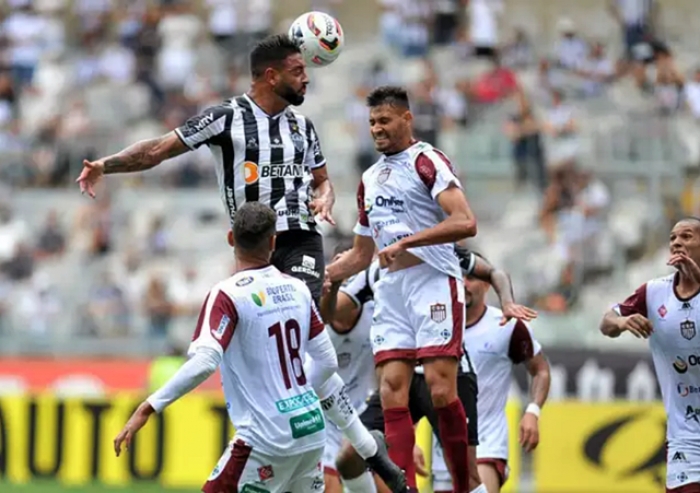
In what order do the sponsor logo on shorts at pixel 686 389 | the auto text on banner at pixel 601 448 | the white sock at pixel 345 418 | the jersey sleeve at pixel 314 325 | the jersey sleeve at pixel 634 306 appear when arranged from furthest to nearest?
the auto text on banner at pixel 601 448 → the jersey sleeve at pixel 634 306 → the sponsor logo on shorts at pixel 686 389 → the white sock at pixel 345 418 → the jersey sleeve at pixel 314 325

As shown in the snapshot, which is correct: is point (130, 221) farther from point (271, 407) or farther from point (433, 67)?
point (271, 407)

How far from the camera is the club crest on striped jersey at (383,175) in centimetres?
1080

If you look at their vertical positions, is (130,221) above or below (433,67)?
below

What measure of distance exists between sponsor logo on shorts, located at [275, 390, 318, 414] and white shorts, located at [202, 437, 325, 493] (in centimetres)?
27

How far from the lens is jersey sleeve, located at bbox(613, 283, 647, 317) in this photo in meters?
10.9

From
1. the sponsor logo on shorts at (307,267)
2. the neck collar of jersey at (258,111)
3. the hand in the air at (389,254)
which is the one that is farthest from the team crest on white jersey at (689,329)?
the neck collar of jersey at (258,111)

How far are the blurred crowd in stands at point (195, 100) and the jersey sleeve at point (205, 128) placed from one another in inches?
418

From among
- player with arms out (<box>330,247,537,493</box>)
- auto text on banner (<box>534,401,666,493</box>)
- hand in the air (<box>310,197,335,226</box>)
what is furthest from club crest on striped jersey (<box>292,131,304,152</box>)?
auto text on banner (<box>534,401,666,493</box>)

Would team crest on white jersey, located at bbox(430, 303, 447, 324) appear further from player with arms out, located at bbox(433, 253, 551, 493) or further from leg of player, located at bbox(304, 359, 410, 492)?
player with arms out, located at bbox(433, 253, 551, 493)

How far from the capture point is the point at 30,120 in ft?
86.6

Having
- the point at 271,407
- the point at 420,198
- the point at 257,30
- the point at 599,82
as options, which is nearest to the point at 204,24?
the point at 257,30

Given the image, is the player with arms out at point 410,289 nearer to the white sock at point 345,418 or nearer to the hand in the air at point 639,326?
the white sock at point 345,418

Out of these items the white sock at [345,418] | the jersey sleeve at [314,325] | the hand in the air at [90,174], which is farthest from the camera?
the white sock at [345,418]

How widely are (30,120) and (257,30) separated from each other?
3.98 meters
